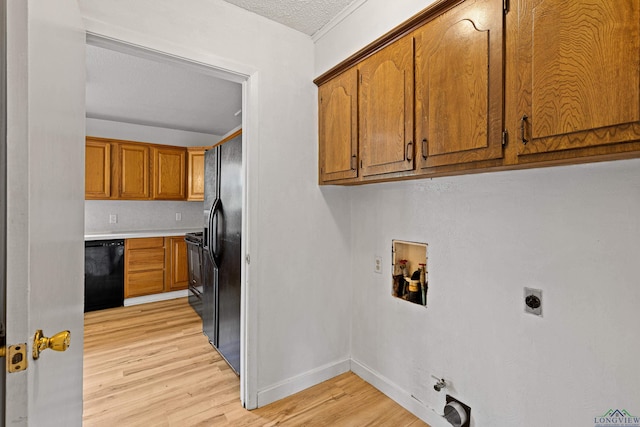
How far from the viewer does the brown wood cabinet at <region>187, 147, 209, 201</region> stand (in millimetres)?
4645

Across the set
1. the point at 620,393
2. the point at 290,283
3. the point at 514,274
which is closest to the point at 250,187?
the point at 290,283

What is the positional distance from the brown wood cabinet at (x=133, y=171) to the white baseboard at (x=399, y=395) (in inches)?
150

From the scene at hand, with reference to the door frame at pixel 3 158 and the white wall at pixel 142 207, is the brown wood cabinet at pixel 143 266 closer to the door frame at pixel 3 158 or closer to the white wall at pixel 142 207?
the white wall at pixel 142 207

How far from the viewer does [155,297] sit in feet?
13.6

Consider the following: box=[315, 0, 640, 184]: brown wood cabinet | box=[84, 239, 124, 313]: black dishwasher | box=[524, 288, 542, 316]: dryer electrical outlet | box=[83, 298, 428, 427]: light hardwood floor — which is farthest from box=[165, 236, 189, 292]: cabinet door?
box=[524, 288, 542, 316]: dryer electrical outlet

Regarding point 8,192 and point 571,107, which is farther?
point 571,107

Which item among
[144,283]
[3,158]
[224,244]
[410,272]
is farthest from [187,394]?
[144,283]

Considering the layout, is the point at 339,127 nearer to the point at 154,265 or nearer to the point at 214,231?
the point at 214,231

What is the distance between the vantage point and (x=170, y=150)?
177 inches

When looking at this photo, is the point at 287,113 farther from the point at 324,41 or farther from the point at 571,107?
the point at 571,107

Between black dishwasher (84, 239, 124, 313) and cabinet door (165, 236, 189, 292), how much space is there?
55cm

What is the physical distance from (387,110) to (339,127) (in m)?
0.43

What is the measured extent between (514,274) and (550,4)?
1.08 m

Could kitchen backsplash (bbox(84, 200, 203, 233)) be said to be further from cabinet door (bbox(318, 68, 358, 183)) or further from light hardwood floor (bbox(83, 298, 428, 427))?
cabinet door (bbox(318, 68, 358, 183))
